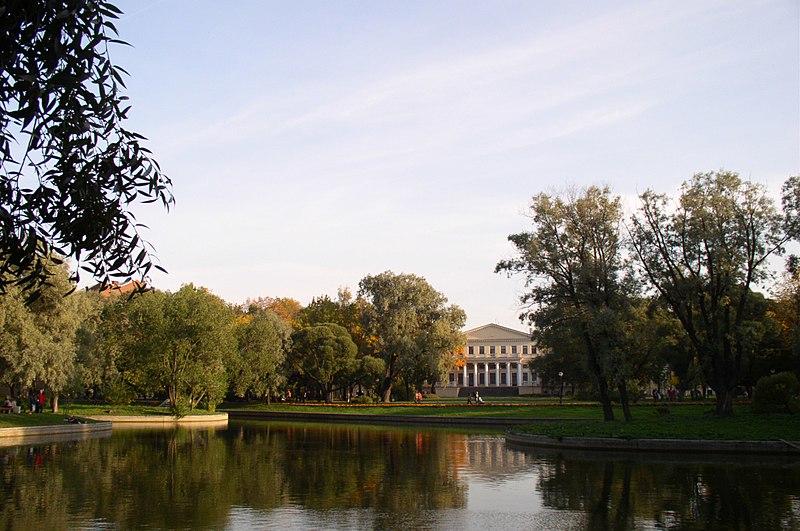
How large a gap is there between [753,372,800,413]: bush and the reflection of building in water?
469 inches

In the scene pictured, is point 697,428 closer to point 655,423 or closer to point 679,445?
point 655,423

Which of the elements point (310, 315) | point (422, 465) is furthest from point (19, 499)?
point (310, 315)

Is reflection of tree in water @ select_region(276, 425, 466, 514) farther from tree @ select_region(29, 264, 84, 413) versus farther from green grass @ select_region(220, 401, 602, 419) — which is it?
tree @ select_region(29, 264, 84, 413)

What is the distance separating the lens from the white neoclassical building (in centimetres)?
12444

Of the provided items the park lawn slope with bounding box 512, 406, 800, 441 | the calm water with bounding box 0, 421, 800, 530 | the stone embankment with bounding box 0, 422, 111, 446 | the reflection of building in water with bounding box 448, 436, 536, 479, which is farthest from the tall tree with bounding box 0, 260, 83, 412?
the park lawn slope with bounding box 512, 406, 800, 441

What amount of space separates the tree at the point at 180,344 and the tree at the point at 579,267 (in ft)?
75.7

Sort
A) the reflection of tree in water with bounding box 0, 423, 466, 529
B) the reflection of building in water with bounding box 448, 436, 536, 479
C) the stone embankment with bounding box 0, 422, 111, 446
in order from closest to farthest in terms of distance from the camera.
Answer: the reflection of tree in water with bounding box 0, 423, 466, 529, the reflection of building in water with bounding box 448, 436, 536, 479, the stone embankment with bounding box 0, 422, 111, 446

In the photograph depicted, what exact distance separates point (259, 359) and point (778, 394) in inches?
1649

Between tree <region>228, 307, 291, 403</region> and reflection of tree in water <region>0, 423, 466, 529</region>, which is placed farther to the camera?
tree <region>228, 307, 291, 403</region>

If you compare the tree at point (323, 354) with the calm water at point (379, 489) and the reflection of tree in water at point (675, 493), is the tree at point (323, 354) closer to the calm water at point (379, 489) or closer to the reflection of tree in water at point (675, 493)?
the calm water at point (379, 489)

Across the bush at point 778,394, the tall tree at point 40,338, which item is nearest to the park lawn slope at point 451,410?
the bush at point 778,394

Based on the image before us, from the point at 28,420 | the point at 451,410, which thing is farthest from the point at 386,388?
the point at 28,420

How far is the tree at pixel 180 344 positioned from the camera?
50656 millimetres

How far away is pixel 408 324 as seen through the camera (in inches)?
2800
